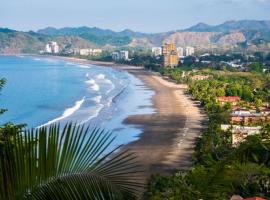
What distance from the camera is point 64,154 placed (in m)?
2.79

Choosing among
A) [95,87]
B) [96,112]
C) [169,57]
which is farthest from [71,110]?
[169,57]

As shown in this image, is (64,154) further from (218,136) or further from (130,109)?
(130,109)

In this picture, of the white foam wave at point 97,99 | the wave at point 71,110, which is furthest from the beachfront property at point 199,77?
the wave at point 71,110

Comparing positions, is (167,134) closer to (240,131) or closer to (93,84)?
(240,131)

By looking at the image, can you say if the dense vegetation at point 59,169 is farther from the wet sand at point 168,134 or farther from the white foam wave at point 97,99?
the white foam wave at point 97,99

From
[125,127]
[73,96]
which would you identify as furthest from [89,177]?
[73,96]

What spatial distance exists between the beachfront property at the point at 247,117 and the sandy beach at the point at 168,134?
2.84 m

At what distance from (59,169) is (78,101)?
65997mm

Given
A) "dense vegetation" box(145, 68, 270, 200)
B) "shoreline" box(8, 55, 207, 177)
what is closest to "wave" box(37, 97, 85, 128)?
"shoreline" box(8, 55, 207, 177)

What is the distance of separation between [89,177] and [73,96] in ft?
238

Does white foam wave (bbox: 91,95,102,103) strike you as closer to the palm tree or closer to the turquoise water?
the turquoise water

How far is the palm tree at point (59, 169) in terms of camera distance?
109 inches

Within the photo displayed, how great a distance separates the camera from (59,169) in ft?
9.21

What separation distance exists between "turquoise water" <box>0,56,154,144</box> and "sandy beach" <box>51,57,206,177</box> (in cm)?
147
